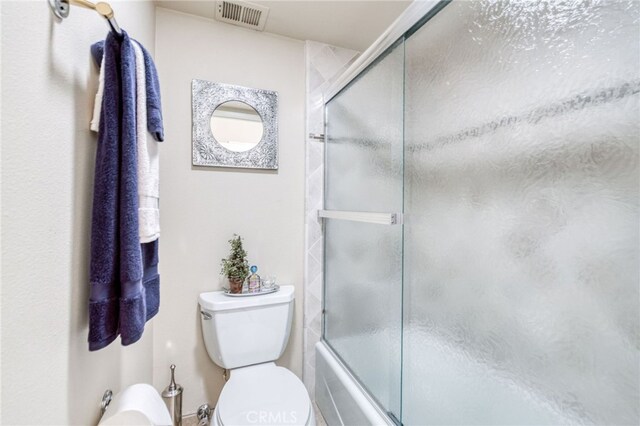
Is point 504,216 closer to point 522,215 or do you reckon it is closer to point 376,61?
point 522,215

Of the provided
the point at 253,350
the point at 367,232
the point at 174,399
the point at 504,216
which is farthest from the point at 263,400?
the point at 504,216

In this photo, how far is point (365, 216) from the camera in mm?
1207

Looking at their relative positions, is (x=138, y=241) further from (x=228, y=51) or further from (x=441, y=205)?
A: (x=228, y=51)

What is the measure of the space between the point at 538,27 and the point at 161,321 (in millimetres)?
1795

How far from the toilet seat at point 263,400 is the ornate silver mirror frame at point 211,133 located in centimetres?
103

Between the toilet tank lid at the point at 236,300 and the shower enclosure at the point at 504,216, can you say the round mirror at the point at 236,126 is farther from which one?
the toilet tank lid at the point at 236,300

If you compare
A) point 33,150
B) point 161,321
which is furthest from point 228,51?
point 161,321

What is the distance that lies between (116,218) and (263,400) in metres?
0.89

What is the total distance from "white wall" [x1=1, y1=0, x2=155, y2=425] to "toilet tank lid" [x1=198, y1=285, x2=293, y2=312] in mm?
559

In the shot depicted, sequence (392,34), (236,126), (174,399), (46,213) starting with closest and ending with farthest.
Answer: (46,213)
(392,34)
(174,399)
(236,126)

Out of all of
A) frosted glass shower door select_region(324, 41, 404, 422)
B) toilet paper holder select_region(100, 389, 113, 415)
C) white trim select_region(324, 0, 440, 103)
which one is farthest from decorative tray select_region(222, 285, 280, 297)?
white trim select_region(324, 0, 440, 103)

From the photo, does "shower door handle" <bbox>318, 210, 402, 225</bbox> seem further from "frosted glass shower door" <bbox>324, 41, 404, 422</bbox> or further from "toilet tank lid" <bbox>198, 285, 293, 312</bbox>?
"toilet tank lid" <bbox>198, 285, 293, 312</bbox>

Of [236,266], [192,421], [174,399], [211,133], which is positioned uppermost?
[211,133]

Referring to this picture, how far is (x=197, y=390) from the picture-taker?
147 centimetres
